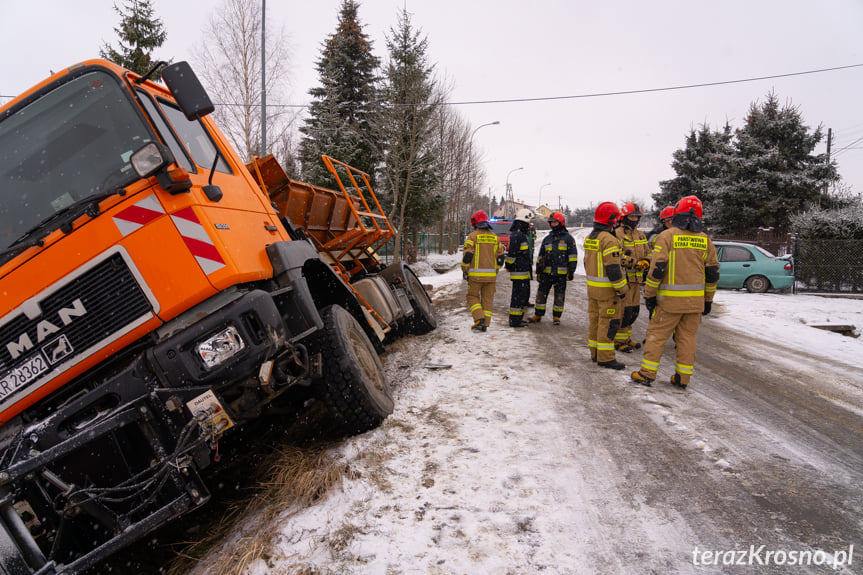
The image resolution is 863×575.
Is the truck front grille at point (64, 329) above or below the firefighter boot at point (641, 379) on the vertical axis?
above

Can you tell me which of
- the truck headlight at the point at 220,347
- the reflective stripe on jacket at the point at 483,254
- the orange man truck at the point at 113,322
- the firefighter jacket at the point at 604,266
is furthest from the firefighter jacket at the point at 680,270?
the truck headlight at the point at 220,347

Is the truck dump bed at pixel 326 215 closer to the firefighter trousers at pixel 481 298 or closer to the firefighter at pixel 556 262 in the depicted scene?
the firefighter trousers at pixel 481 298

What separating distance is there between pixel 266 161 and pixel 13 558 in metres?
3.82

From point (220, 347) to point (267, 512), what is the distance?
3.59 ft

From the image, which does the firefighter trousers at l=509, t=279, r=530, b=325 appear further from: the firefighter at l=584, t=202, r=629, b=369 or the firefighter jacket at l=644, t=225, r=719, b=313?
the firefighter jacket at l=644, t=225, r=719, b=313

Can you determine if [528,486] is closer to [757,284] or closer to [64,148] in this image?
[64,148]

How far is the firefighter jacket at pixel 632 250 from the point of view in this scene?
6039 mm

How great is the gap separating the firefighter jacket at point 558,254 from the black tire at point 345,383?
4.86 metres

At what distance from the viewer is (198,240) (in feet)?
7.62

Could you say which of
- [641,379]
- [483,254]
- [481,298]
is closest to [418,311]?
[481,298]

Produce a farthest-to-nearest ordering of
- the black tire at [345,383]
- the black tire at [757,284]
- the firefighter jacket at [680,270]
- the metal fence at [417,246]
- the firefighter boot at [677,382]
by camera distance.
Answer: the metal fence at [417,246] → the black tire at [757,284] → the firefighter boot at [677,382] → the firefighter jacket at [680,270] → the black tire at [345,383]

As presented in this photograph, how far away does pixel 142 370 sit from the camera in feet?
7.22

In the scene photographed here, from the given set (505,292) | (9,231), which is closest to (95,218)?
(9,231)

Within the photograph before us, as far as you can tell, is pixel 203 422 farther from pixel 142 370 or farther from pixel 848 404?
pixel 848 404
